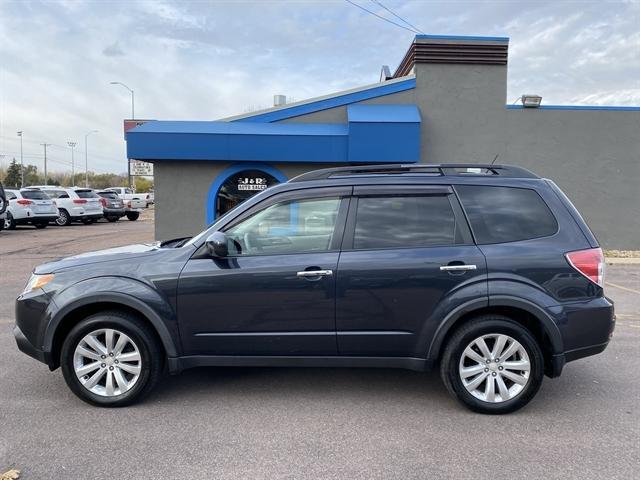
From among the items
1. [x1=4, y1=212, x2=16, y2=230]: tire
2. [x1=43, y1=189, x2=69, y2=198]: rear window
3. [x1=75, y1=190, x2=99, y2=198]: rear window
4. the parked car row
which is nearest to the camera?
[x1=4, y1=212, x2=16, y2=230]: tire

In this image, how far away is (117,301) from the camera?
380 centimetres

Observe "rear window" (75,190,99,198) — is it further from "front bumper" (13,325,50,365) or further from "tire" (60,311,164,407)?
"tire" (60,311,164,407)

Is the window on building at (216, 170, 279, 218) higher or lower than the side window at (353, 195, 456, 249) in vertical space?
higher

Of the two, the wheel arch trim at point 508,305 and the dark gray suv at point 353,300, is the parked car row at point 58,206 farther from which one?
the wheel arch trim at point 508,305

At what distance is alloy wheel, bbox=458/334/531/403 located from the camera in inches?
149

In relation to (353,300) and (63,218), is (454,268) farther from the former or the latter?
(63,218)

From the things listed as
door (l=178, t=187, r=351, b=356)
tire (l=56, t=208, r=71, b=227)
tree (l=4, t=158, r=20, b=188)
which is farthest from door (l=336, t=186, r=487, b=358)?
tree (l=4, t=158, r=20, b=188)

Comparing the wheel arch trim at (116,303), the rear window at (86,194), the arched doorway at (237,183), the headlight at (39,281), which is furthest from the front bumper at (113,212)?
the wheel arch trim at (116,303)

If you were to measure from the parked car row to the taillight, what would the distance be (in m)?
17.1

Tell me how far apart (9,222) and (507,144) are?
17745 millimetres

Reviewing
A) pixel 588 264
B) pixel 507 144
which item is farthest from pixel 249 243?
pixel 507 144

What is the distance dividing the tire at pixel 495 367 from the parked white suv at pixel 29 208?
19.1 metres

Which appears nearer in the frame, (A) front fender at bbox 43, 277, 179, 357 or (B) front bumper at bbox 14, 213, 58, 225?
(A) front fender at bbox 43, 277, 179, 357

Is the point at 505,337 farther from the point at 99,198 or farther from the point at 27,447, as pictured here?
the point at 99,198
